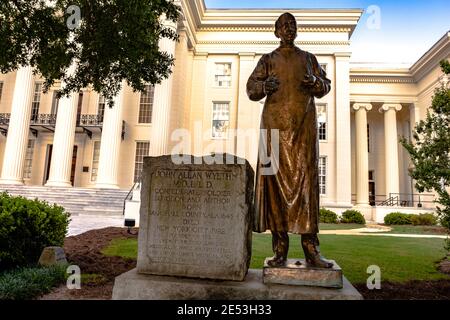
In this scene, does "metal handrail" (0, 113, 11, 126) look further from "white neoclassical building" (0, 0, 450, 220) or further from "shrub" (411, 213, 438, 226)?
"shrub" (411, 213, 438, 226)

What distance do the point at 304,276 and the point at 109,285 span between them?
334cm

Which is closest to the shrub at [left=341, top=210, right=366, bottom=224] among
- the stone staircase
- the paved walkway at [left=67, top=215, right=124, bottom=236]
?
the stone staircase

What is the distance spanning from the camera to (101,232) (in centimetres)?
1147

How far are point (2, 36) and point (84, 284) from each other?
19.9 ft

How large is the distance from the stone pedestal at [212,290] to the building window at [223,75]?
26095 millimetres

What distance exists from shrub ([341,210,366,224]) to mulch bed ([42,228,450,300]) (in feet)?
53.0

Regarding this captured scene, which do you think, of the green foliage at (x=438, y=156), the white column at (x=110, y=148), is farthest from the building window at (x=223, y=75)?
the green foliage at (x=438, y=156)

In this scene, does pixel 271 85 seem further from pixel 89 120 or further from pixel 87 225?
pixel 89 120

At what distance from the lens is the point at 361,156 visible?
1262 inches

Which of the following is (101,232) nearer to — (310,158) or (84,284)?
(84,284)

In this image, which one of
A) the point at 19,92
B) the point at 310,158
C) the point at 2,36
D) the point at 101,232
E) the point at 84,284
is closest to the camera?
the point at 310,158

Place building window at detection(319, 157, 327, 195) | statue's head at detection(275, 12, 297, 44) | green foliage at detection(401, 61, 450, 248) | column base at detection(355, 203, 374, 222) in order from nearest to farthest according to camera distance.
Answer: statue's head at detection(275, 12, 297, 44), green foliage at detection(401, 61, 450, 248), building window at detection(319, 157, 327, 195), column base at detection(355, 203, 374, 222)

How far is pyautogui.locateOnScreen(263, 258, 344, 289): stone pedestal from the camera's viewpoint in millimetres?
3533
